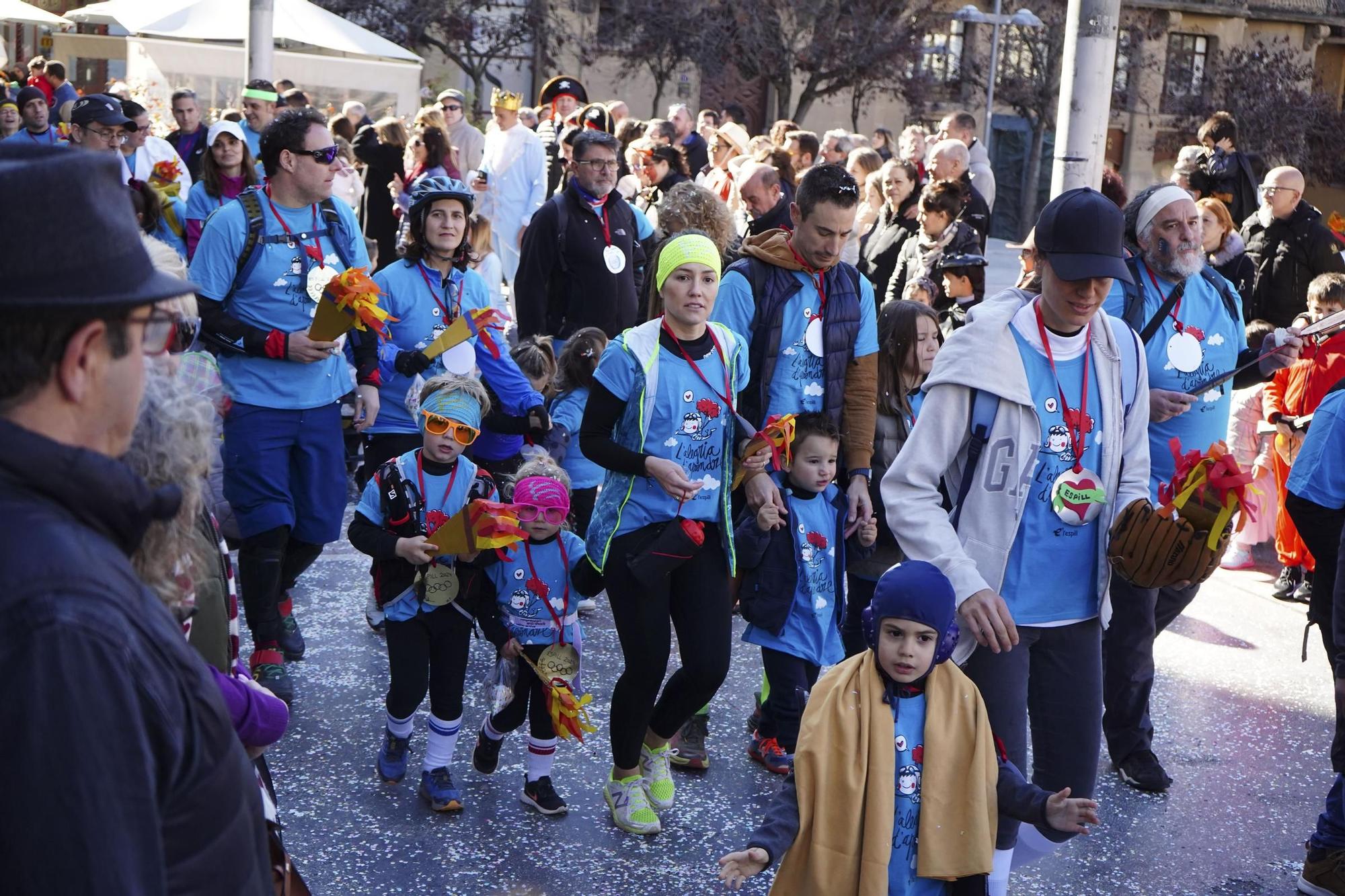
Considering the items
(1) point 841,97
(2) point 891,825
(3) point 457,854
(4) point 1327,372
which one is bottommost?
(3) point 457,854

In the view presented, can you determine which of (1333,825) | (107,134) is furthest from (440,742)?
(107,134)

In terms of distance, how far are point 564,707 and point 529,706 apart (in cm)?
24

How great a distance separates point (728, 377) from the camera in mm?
4641

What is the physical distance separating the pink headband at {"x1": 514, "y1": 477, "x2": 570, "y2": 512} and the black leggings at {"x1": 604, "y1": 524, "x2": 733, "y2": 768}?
311 millimetres

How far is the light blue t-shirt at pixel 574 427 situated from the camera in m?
6.62

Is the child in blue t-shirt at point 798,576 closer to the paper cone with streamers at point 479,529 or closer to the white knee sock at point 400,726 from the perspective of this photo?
the paper cone with streamers at point 479,529

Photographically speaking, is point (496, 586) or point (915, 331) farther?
point (915, 331)

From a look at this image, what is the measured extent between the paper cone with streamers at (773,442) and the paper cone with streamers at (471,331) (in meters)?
1.46

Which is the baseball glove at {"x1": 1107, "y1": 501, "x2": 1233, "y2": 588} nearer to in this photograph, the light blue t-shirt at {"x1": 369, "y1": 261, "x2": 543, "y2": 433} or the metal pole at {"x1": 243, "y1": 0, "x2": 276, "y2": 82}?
the light blue t-shirt at {"x1": 369, "y1": 261, "x2": 543, "y2": 433}

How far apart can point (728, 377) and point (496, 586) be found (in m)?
1.03

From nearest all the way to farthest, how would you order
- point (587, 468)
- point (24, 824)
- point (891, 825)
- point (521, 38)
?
point (24, 824) → point (891, 825) → point (587, 468) → point (521, 38)

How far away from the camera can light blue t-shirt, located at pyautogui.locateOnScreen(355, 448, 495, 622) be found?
4.72 meters

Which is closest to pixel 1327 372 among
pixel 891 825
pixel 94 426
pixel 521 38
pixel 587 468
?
pixel 587 468

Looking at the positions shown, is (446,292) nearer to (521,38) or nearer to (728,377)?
(728,377)
